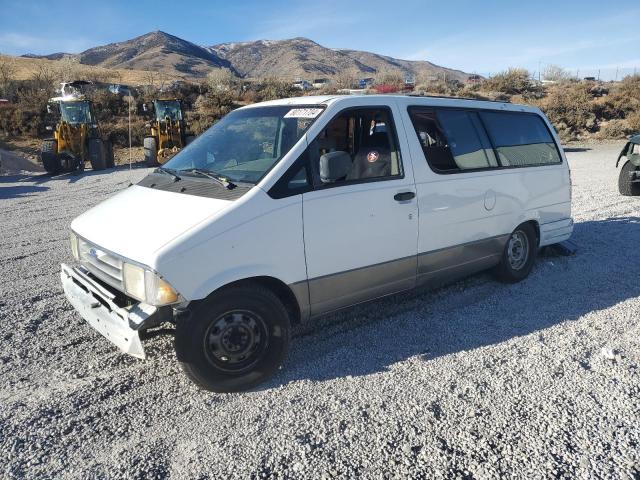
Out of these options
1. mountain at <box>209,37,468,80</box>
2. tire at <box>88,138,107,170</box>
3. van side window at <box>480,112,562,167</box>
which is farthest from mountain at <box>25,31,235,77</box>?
van side window at <box>480,112,562,167</box>

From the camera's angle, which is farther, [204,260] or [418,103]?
[418,103]

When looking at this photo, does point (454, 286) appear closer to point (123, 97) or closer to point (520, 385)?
point (520, 385)

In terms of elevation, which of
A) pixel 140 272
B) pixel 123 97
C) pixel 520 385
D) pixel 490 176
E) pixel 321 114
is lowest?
pixel 520 385

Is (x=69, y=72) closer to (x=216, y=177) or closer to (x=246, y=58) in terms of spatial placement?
(x=216, y=177)

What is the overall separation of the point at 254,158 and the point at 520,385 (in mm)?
2547

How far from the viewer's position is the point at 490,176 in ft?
15.7

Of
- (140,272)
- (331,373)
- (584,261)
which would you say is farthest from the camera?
(584,261)

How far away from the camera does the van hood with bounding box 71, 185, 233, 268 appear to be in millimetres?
3039

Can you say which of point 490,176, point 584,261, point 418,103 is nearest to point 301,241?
point 418,103

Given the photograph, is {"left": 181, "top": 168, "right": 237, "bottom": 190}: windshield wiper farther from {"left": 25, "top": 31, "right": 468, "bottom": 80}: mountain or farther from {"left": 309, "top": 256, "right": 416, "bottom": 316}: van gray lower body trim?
{"left": 25, "top": 31, "right": 468, "bottom": 80}: mountain

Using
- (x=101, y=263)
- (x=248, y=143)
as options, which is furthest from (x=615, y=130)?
(x=101, y=263)

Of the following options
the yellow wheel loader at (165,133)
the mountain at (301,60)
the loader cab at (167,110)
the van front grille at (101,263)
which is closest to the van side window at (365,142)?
the van front grille at (101,263)

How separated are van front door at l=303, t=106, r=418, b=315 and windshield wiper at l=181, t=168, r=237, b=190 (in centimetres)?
53

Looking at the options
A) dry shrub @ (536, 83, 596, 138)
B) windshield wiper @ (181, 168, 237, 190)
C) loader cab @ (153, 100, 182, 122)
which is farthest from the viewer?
dry shrub @ (536, 83, 596, 138)
